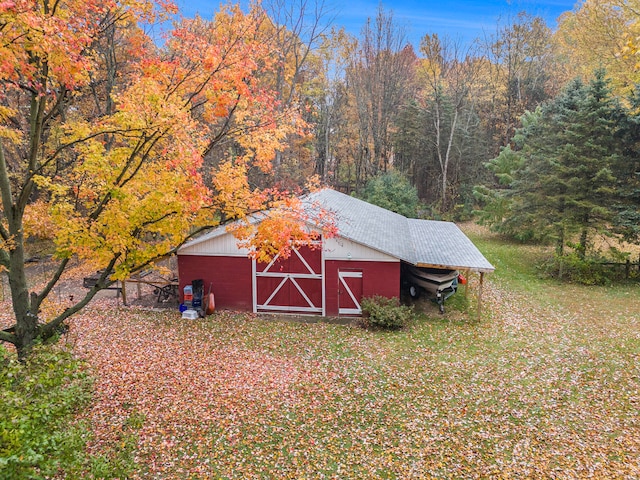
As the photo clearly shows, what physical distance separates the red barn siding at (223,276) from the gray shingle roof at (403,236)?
3.80 metres

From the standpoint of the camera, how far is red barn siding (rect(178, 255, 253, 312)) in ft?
50.2

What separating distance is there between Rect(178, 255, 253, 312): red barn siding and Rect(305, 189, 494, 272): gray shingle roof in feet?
12.5

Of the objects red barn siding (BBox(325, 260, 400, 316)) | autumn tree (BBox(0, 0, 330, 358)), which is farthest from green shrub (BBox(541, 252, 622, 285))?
autumn tree (BBox(0, 0, 330, 358))

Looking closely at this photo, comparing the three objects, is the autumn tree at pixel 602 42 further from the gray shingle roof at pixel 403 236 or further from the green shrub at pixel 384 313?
the green shrub at pixel 384 313

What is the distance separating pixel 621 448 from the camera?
7512 millimetres

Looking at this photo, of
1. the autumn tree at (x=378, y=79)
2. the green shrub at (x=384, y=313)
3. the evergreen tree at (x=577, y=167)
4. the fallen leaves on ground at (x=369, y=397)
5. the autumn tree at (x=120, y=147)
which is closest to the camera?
the autumn tree at (x=120, y=147)

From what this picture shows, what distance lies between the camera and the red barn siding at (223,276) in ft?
50.2

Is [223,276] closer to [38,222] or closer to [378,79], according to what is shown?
[38,222]

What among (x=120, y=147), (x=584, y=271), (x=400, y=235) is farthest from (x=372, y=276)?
(x=584, y=271)

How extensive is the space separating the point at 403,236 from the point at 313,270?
529cm

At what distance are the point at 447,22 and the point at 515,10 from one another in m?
6.65

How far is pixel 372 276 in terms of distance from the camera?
1450 centimetres

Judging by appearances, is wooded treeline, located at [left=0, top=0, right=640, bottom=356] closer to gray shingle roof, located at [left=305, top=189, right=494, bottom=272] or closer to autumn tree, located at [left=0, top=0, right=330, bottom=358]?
autumn tree, located at [left=0, top=0, right=330, bottom=358]

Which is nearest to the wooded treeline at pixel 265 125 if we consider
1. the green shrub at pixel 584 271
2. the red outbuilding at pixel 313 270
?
the green shrub at pixel 584 271
